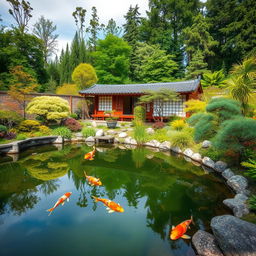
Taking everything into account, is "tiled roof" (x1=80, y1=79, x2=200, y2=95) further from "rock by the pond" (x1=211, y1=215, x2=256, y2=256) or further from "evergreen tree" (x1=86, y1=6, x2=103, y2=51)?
"evergreen tree" (x1=86, y1=6, x2=103, y2=51)

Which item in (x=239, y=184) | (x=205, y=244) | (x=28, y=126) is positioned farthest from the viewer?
(x=28, y=126)

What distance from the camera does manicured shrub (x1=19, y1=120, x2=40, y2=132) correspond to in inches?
341

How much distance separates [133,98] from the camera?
48.8 feet

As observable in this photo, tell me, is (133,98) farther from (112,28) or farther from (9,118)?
(112,28)

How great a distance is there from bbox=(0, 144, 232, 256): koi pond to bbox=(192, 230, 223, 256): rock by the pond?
0.38ft

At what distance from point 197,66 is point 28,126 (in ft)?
57.9

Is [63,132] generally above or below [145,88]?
below

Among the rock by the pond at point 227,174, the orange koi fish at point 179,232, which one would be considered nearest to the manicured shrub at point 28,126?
the orange koi fish at point 179,232

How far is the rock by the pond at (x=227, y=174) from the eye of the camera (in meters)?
4.71

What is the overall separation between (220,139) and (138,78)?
19123 millimetres

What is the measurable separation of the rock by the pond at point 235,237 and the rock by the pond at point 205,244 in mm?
88

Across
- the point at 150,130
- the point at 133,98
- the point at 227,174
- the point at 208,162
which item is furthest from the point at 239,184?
the point at 133,98

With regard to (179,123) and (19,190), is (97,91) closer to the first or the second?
(179,123)

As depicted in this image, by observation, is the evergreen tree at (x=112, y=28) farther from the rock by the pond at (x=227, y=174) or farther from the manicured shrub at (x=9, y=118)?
the rock by the pond at (x=227, y=174)
